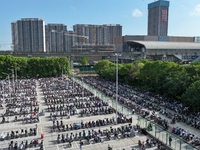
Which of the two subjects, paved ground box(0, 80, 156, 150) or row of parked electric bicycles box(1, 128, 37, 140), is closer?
paved ground box(0, 80, 156, 150)

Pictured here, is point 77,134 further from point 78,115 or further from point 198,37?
point 198,37

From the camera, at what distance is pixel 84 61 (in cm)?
10662

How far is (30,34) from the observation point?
173m

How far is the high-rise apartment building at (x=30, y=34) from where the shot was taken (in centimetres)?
17075

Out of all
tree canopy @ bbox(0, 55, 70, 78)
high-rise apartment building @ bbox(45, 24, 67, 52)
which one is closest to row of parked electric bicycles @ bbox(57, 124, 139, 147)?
tree canopy @ bbox(0, 55, 70, 78)

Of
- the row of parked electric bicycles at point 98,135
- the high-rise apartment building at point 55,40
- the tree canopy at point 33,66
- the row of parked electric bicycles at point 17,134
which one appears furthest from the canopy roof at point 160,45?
the high-rise apartment building at point 55,40

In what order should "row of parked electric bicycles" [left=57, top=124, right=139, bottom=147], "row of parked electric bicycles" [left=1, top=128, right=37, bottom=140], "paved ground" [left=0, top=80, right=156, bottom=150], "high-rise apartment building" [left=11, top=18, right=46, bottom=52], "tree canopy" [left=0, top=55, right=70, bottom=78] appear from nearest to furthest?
"paved ground" [left=0, top=80, right=156, bottom=150] → "row of parked electric bicycles" [left=57, top=124, right=139, bottom=147] → "row of parked electric bicycles" [left=1, top=128, right=37, bottom=140] → "tree canopy" [left=0, top=55, right=70, bottom=78] → "high-rise apartment building" [left=11, top=18, right=46, bottom=52]

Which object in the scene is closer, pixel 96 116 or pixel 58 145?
pixel 58 145

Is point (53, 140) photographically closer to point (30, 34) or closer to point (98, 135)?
point (98, 135)

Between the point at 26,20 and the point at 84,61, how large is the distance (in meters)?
94.2

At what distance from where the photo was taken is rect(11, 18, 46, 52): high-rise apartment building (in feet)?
560

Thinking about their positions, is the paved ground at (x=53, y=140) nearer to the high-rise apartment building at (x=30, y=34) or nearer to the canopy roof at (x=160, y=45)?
the canopy roof at (x=160, y=45)

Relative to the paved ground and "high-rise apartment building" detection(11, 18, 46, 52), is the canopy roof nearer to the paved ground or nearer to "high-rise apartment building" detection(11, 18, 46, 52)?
the paved ground

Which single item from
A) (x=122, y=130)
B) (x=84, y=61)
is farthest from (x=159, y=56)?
(x=122, y=130)
